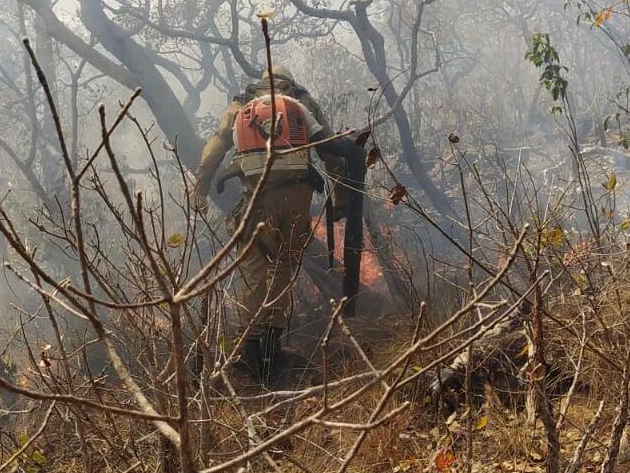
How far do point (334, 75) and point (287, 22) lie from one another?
498cm

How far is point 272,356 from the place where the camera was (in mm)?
4176

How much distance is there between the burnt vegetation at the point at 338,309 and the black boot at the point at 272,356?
0.04 m

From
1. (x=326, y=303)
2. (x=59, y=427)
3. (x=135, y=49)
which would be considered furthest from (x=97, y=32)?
(x=59, y=427)

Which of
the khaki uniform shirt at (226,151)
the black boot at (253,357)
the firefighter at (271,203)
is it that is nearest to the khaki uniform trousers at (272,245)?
the firefighter at (271,203)

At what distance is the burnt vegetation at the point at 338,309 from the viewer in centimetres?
105

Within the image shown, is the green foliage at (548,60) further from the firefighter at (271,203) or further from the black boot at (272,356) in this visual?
the black boot at (272,356)

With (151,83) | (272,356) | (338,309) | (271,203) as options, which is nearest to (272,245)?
(271,203)

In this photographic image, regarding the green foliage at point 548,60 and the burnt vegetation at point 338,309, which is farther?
the green foliage at point 548,60

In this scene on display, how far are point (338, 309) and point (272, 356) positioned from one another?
348 centimetres

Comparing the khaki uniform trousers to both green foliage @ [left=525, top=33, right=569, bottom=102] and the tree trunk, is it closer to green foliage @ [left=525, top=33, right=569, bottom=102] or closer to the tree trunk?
green foliage @ [left=525, top=33, right=569, bottom=102]

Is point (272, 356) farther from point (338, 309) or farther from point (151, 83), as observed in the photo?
point (151, 83)

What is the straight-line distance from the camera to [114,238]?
1140 centimetres

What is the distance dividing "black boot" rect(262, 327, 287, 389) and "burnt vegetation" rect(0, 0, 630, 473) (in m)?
0.04

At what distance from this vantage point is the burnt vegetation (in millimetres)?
1048
